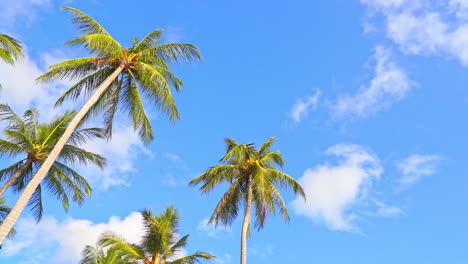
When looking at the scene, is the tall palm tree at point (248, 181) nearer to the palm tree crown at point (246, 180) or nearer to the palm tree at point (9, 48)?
the palm tree crown at point (246, 180)

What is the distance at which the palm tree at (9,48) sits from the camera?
16.2m

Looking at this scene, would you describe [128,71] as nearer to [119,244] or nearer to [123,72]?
[123,72]

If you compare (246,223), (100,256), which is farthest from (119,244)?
(246,223)

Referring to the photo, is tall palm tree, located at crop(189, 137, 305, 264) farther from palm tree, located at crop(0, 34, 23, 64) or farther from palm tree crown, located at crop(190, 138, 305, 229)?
palm tree, located at crop(0, 34, 23, 64)

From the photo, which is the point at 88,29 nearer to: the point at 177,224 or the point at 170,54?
the point at 170,54

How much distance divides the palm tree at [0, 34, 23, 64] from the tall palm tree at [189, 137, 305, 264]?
12.2m

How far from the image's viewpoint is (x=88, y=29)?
59.7 ft

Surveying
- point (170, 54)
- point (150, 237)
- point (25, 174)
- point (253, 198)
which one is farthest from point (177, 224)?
point (170, 54)

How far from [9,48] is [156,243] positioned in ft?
43.4

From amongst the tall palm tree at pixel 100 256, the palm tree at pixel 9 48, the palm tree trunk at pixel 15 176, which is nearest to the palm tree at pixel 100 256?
the tall palm tree at pixel 100 256

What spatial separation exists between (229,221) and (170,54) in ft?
37.6

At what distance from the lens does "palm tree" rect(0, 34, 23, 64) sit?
1622 centimetres

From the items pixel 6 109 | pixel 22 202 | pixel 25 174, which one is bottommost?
pixel 22 202

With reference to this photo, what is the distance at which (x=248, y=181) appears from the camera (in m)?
24.0
